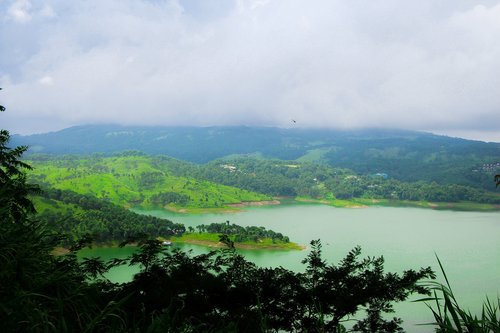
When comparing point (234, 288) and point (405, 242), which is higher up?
point (234, 288)

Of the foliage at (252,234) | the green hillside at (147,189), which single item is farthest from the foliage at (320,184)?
the foliage at (252,234)

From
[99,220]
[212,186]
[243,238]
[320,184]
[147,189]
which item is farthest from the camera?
[320,184]

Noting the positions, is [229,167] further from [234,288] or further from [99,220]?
[234,288]

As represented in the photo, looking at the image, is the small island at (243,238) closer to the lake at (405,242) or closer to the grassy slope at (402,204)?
the lake at (405,242)

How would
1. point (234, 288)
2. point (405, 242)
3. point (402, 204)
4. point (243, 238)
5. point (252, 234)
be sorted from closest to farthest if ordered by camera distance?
point (234, 288)
point (405, 242)
point (243, 238)
point (252, 234)
point (402, 204)

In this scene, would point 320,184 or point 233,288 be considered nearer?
point 233,288

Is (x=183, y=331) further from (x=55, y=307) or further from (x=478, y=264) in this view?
(x=478, y=264)

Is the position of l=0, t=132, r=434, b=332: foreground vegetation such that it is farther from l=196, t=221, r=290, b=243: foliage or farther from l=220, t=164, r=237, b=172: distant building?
l=220, t=164, r=237, b=172: distant building

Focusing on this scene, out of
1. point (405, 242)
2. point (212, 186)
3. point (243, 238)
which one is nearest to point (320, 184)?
point (212, 186)

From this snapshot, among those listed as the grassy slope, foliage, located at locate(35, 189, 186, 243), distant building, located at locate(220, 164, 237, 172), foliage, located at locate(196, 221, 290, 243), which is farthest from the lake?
distant building, located at locate(220, 164, 237, 172)
